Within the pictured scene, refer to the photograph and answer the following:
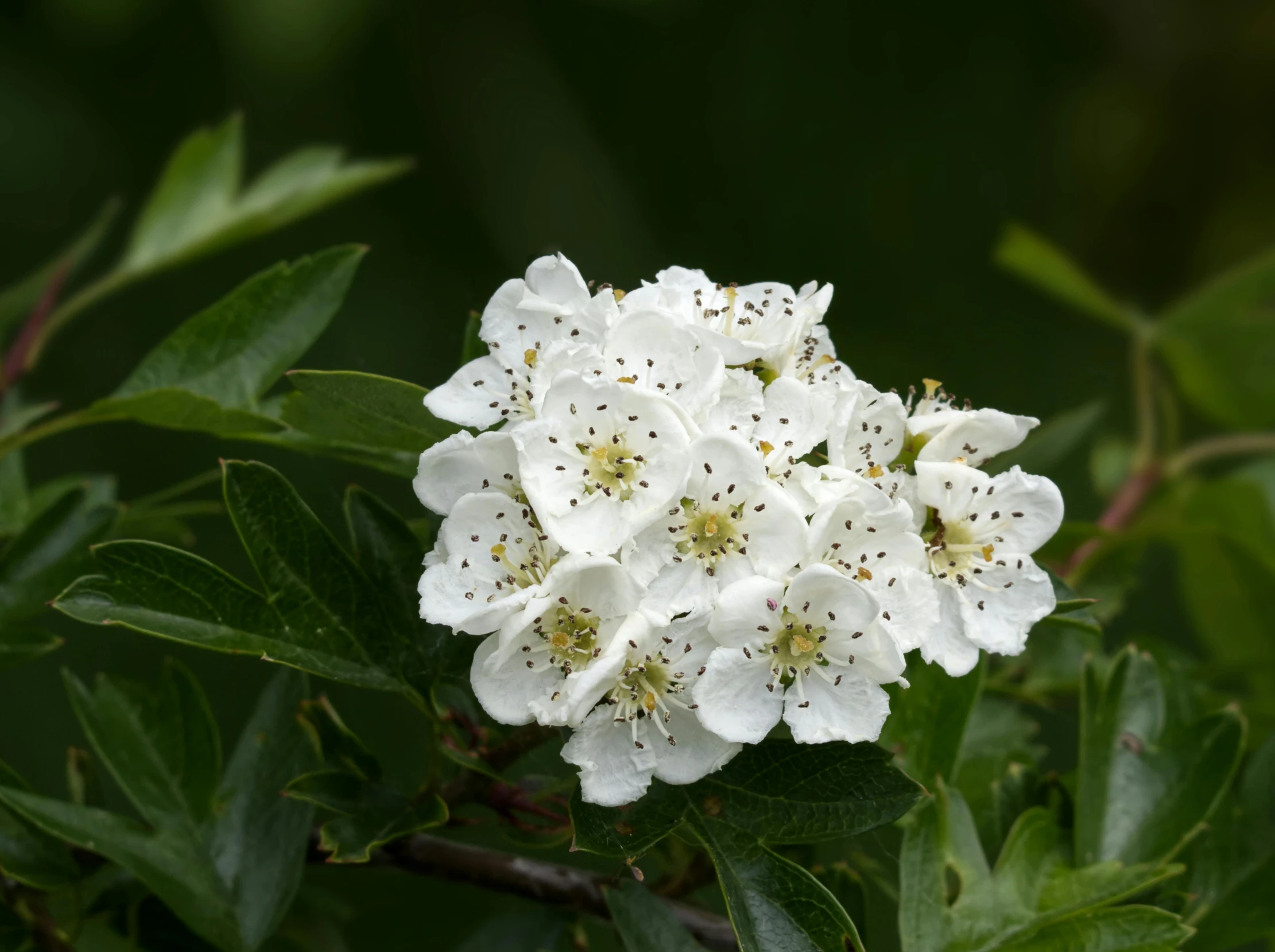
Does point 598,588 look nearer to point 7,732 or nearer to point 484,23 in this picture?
point 7,732

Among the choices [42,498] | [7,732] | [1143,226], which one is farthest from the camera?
[1143,226]

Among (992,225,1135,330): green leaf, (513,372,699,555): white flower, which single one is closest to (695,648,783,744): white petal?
(513,372,699,555): white flower

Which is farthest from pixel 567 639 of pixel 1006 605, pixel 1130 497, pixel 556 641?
pixel 1130 497

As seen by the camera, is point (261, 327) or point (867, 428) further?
point (261, 327)

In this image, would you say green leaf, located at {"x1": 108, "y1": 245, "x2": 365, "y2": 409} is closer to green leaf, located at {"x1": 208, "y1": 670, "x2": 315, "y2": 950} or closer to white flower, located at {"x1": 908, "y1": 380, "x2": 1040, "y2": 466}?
green leaf, located at {"x1": 208, "y1": 670, "x2": 315, "y2": 950}

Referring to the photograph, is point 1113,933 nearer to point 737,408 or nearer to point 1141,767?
point 1141,767

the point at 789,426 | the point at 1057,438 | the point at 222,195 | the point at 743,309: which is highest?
the point at 222,195

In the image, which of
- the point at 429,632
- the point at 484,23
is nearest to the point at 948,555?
the point at 429,632
